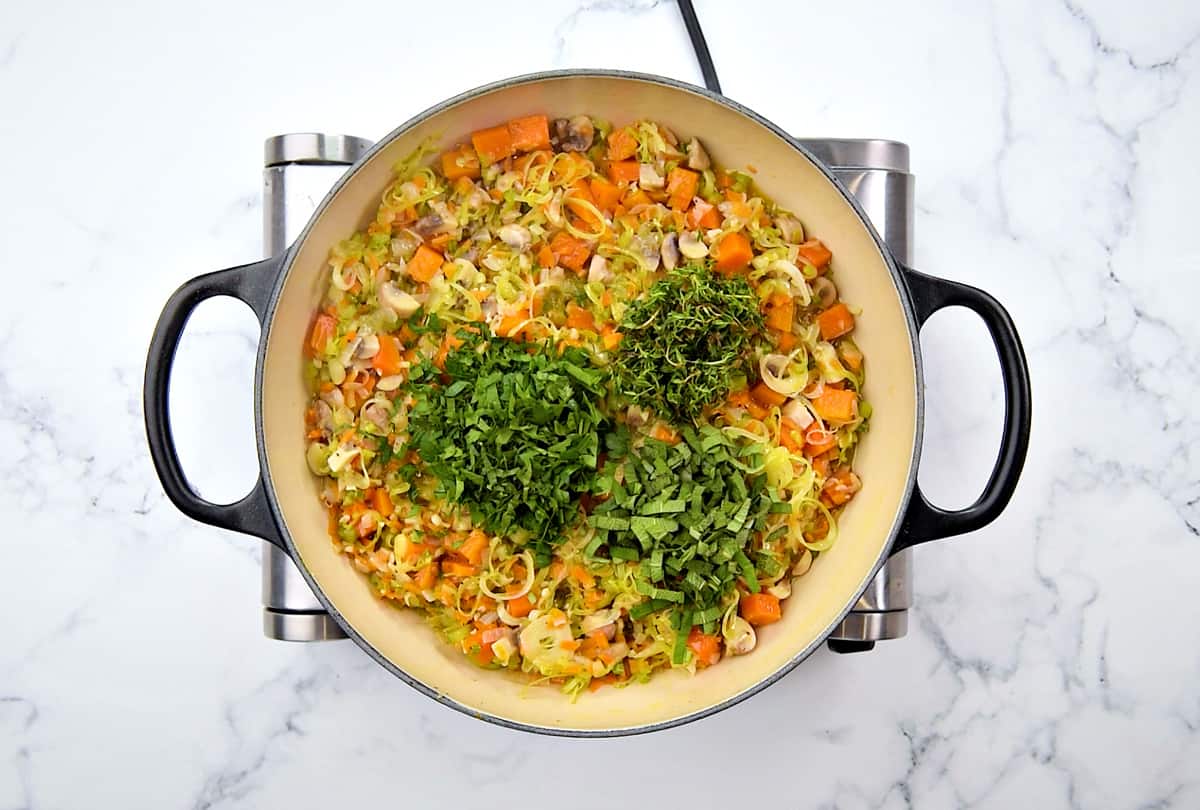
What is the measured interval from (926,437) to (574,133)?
1172 mm

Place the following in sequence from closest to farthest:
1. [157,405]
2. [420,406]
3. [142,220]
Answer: [157,405], [420,406], [142,220]

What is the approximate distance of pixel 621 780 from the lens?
2.67 metres

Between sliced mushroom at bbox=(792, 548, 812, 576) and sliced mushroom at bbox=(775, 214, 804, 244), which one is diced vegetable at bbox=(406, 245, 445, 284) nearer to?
sliced mushroom at bbox=(775, 214, 804, 244)

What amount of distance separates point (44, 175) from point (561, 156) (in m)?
1.38

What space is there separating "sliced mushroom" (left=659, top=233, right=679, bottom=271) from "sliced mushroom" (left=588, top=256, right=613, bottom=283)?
129 millimetres

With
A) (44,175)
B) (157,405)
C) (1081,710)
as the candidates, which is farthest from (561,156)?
(1081,710)

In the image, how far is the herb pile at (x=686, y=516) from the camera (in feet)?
7.25

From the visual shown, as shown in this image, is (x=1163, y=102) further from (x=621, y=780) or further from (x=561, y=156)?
(x=621, y=780)

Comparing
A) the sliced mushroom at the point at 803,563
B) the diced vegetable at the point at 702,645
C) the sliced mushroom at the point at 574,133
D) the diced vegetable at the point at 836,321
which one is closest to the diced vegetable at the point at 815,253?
the diced vegetable at the point at 836,321

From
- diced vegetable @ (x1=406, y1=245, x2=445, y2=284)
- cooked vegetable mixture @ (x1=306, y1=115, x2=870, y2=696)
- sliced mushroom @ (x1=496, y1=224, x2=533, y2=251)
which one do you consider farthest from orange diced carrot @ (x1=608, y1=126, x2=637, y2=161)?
diced vegetable @ (x1=406, y1=245, x2=445, y2=284)

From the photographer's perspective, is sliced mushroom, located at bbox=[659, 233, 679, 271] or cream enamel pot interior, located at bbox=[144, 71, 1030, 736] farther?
sliced mushroom, located at bbox=[659, 233, 679, 271]

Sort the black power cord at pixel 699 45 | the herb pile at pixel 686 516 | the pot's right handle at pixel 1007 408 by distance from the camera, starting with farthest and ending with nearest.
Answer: the black power cord at pixel 699 45 < the herb pile at pixel 686 516 < the pot's right handle at pixel 1007 408

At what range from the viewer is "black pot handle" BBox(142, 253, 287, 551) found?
2.08 metres

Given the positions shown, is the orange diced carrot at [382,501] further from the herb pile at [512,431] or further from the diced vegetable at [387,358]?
the diced vegetable at [387,358]
